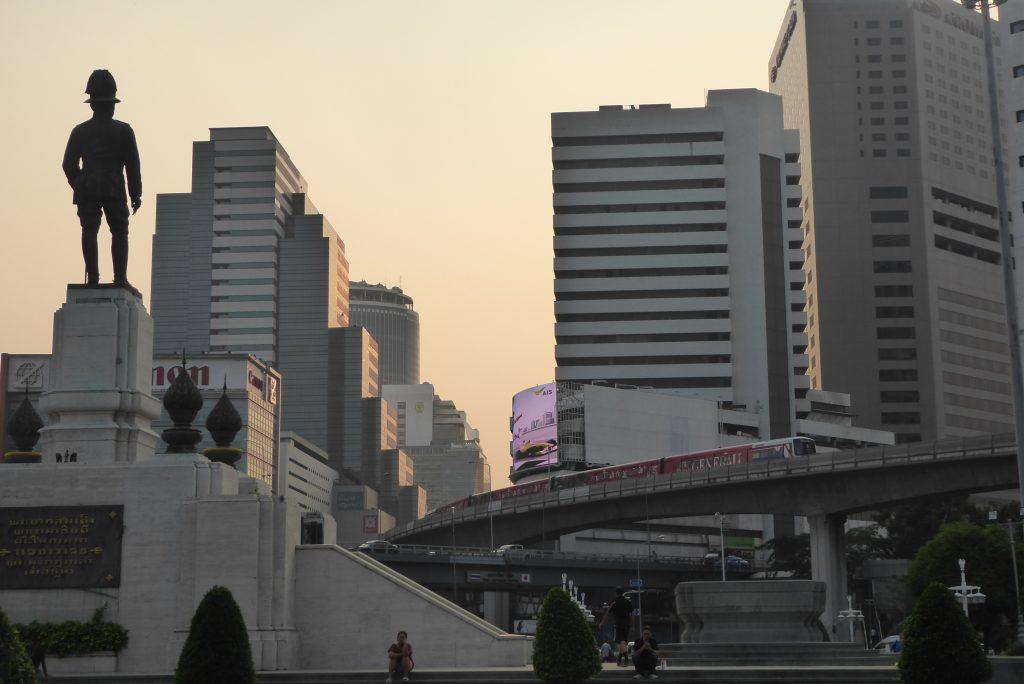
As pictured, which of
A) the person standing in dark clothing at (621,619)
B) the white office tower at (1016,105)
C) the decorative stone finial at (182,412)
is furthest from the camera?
the white office tower at (1016,105)

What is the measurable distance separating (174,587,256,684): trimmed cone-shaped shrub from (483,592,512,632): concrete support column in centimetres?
10858

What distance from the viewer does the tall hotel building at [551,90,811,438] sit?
168 m

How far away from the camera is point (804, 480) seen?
90250 mm

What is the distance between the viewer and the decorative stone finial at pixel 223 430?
3809cm

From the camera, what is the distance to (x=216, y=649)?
87.5ft

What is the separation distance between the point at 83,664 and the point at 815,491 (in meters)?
63.0

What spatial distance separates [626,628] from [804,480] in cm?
5905

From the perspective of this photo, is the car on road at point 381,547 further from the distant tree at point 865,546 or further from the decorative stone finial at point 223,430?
the decorative stone finial at point 223,430

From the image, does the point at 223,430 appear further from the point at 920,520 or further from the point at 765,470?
the point at 920,520

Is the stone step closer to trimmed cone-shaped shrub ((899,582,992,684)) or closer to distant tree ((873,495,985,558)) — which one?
trimmed cone-shaped shrub ((899,582,992,684))

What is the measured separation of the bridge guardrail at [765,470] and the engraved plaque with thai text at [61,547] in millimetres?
56141

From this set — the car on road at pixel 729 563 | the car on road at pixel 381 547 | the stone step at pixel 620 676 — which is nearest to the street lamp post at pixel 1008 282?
the stone step at pixel 620 676

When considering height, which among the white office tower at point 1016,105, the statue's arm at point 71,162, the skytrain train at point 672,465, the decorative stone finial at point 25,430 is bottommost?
the decorative stone finial at point 25,430

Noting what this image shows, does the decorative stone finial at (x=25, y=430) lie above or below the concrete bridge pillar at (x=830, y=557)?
above
